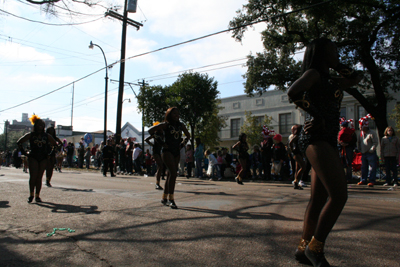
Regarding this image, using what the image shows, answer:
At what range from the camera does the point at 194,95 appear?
92.4 feet

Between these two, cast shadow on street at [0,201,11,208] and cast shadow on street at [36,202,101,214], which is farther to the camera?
cast shadow on street at [0,201,11,208]

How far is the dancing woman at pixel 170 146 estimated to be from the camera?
5.87 meters

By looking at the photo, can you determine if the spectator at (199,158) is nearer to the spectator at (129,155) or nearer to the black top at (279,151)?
the black top at (279,151)

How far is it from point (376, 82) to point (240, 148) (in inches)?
469

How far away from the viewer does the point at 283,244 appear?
11.0ft

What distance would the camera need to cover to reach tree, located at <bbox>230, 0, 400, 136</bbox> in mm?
17156

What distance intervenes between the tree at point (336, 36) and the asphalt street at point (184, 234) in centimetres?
1349

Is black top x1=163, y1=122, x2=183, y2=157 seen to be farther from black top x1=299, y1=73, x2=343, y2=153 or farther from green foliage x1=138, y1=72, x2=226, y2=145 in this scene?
green foliage x1=138, y1=72, x2=226, y2=145

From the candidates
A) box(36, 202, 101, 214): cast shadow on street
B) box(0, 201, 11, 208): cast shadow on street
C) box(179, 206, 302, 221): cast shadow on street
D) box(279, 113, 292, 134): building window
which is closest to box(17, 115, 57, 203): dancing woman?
box(0, 201, 11, 208): cast shadow on street

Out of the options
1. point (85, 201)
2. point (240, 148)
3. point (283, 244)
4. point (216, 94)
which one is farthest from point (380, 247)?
point (216, 94)

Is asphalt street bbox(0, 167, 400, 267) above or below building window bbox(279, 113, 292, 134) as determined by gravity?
below

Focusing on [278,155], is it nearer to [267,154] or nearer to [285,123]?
[267,154]

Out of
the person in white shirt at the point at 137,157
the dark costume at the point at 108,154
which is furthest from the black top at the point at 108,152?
the person in white shirt at the point at 137,157

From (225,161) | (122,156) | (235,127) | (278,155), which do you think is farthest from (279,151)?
(235,127)
